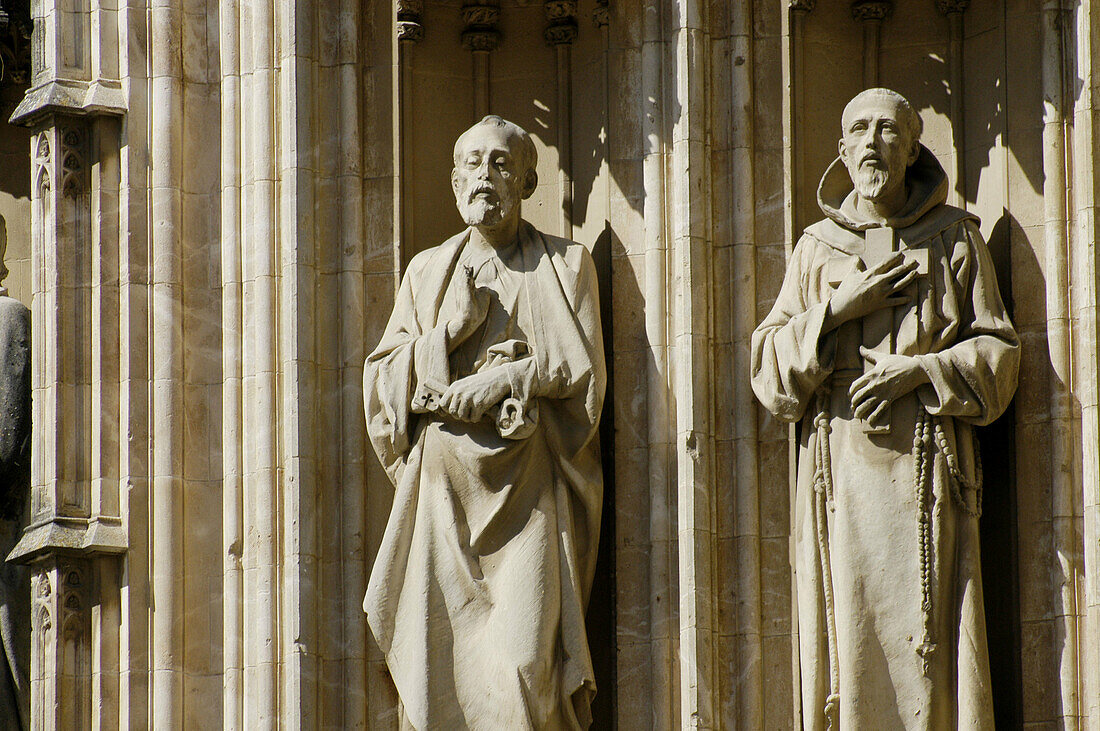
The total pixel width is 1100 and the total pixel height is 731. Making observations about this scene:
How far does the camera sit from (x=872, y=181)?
12.6 meters

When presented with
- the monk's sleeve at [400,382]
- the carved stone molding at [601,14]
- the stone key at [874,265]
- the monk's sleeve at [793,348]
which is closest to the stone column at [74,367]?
the monk's sleeve at [400,382]

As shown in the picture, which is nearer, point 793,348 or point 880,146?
point 793,348

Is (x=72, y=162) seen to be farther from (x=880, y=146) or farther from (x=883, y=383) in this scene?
(x=883, y=383)

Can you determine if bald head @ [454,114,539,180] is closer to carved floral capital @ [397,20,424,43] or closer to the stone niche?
the stone niche

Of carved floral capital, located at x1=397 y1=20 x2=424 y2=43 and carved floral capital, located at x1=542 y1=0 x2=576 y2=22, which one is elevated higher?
carved floral capital, located at x1=542 y1=0 x2=576 y2=22

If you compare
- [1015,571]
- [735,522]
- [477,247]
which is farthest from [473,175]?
[1015,571]

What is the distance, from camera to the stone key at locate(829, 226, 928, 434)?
40.6 feet

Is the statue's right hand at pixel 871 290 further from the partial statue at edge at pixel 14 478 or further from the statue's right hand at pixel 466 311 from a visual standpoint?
the partial statue at edge at pixel 14 478

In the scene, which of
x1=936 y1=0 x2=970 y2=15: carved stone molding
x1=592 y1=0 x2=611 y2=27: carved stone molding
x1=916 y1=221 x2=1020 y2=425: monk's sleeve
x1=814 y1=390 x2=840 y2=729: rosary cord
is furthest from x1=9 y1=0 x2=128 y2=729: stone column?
x1=936 y1=0 x2=970 y2=15: carved stone molding

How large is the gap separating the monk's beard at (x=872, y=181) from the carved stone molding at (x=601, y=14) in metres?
1.44

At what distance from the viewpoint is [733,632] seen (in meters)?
12.6

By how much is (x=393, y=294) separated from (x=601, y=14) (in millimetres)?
1551

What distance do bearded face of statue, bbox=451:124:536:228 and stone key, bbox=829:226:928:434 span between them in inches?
56.5

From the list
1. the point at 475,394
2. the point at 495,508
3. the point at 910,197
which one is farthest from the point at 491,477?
the point at 910,197
